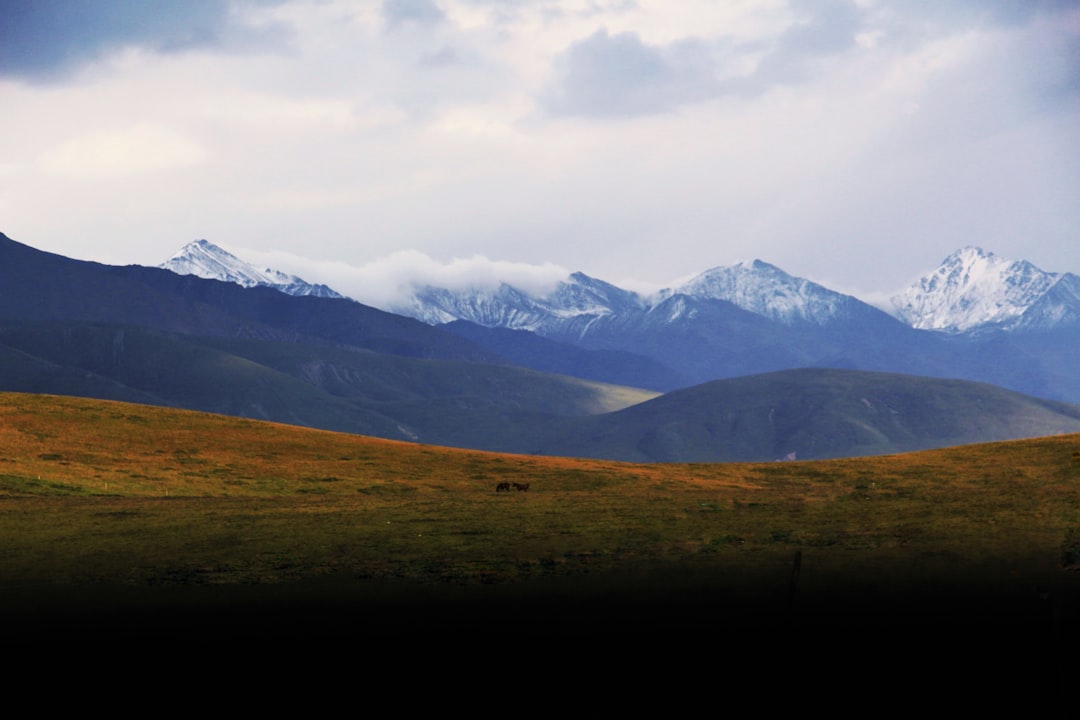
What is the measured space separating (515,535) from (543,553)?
5.13 meters

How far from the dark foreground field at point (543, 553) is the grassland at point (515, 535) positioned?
209 millimetres

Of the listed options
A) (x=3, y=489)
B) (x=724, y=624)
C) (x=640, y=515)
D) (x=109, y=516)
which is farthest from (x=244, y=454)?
(x=724, y=624)

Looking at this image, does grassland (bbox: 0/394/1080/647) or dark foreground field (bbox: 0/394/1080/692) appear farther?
grassland (bbox: 0/394/1080/647)

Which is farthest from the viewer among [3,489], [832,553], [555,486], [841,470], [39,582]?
[841,470]

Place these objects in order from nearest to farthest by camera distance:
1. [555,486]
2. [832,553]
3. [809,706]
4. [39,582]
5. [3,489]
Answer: [809,706], [39,582], [832,553], [3,489], [555,486]

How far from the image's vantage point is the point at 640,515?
60.4 meters

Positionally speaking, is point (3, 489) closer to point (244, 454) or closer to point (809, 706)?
point (244, 454)

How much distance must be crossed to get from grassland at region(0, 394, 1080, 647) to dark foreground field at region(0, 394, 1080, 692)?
21cm

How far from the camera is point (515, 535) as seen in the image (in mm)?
53719

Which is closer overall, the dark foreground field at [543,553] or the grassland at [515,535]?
the dark foreground field at [543,553]

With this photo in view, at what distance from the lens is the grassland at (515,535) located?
3759 centimetres

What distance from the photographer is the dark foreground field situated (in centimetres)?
3344

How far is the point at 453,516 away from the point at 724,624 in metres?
28.6

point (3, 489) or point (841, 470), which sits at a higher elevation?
point (841, 470)
